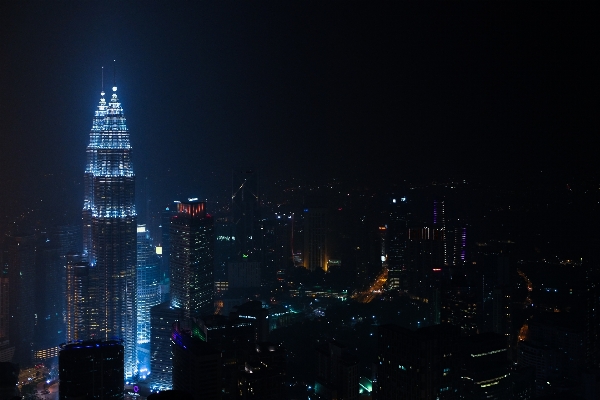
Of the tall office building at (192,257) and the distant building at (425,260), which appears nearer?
the tall office building at (192,257)

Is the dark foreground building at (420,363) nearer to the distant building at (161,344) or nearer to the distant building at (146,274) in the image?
the distant building at (161,344)

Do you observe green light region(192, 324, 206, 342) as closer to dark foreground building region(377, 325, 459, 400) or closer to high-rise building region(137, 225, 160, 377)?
high-rise building region(137, 225, 160, 377)

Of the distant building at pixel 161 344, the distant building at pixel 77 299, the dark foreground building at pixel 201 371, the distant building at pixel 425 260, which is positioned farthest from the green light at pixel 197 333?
the distant building at pixel 425 260

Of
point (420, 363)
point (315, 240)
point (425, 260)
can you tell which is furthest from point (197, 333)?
point (425, 260)

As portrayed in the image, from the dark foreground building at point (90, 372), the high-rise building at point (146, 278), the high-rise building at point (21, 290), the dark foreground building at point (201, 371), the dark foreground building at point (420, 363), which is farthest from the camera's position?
the high-rise building at point (146, 278)

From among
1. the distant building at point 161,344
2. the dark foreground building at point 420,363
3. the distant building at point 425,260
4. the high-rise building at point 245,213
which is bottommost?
the distant building at point 161,344

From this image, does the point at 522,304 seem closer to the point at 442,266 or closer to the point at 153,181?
the point at 442,266

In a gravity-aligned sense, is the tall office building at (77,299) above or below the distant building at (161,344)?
above
